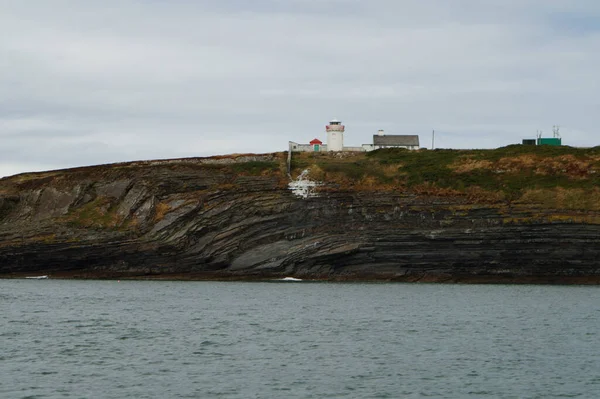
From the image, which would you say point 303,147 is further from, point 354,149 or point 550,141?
point 550,141

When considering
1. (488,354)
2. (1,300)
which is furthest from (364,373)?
(1,300)

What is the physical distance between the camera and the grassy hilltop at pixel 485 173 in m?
95.6

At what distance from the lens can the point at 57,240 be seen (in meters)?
98.8

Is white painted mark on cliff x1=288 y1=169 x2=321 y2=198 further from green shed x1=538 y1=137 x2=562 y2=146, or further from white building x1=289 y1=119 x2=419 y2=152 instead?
green shed x1=538 y1=137 x2=562 y2=146

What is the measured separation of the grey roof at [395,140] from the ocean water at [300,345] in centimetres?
4840

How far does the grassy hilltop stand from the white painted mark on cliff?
5.99 feet

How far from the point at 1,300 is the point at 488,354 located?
4227 cm

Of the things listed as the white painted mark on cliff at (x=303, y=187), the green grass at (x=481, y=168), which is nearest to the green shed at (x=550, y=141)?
the green grass at (x=481, y=168)

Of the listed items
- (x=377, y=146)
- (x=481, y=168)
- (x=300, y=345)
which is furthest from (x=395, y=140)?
(x=300, y=345)

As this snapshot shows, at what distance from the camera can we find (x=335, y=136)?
394 ft

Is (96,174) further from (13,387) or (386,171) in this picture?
(13,387)

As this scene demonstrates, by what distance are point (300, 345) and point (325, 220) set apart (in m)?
50.6

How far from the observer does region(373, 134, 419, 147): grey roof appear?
126m

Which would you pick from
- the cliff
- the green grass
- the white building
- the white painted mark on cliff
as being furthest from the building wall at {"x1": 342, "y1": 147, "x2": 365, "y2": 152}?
the white painted mark on cliff
